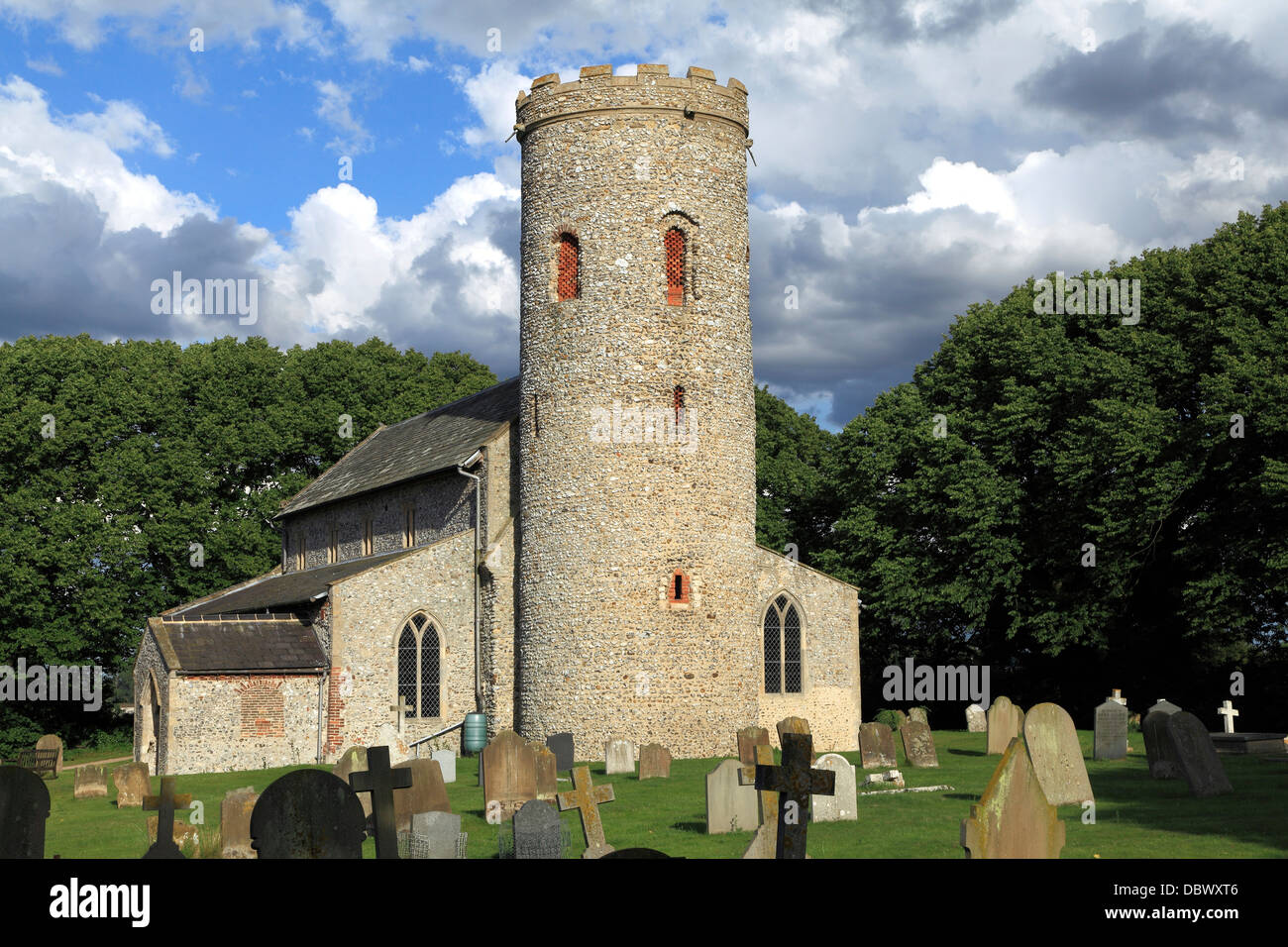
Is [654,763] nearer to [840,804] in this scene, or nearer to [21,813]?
[840,804]

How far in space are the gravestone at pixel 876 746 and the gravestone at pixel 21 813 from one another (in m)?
15.7

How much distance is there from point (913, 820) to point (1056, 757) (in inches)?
82.3

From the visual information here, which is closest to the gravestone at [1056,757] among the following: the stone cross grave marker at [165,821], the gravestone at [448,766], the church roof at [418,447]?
the stone cross grave marker at [165,821]

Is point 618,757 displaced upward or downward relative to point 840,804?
downward

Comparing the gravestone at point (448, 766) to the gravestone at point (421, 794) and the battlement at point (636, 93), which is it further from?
the battlement at point (636, 93)

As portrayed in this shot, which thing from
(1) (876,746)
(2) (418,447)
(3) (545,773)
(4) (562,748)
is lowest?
(4) (562,748)

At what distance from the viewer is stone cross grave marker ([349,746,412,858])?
12.1 metres

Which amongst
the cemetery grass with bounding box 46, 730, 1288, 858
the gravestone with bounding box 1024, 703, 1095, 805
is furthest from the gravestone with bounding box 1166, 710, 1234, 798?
the gravestone with bounding box 1024, 703, 1095, 805

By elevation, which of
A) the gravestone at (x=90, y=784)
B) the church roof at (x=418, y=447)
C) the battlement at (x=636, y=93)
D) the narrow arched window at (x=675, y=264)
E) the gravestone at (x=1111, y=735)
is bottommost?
the gravestone at (x=90, y=784)

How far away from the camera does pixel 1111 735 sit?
22.7m

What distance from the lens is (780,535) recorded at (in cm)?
4391

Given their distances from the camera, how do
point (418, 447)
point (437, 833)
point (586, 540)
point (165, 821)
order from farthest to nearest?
point (418, 447) < point (586, 540) < point (437, 833) < point (165, 821)

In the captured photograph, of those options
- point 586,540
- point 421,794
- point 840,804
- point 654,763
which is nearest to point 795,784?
point 840,804

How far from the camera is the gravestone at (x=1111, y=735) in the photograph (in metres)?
22.6
